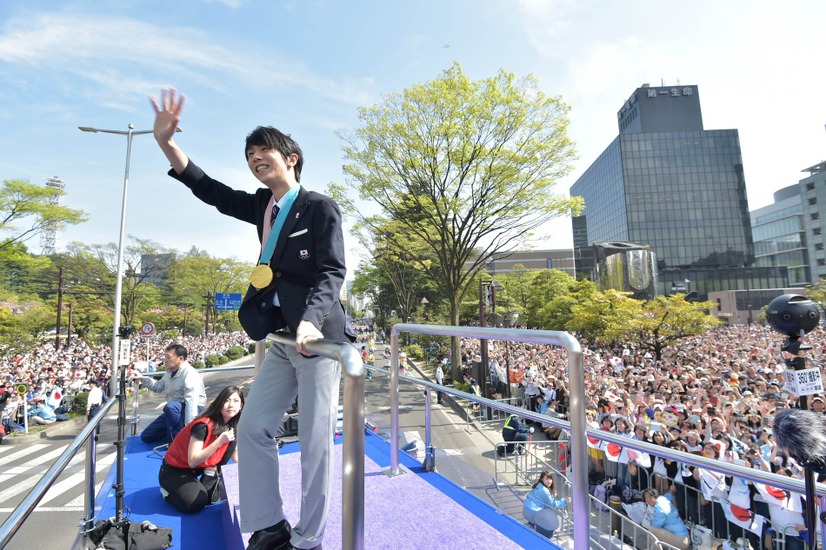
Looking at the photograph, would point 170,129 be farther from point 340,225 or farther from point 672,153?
point 672,153

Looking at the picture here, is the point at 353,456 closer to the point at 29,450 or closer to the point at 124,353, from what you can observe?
the point at 124,353

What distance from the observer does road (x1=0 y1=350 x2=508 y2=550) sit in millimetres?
3809

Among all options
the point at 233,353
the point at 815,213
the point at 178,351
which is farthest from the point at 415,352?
the point at 815,213

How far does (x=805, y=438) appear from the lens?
1.37 meters

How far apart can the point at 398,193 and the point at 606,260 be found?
134 feet

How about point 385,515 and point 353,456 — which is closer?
point 353,456

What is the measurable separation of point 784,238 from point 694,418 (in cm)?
9843

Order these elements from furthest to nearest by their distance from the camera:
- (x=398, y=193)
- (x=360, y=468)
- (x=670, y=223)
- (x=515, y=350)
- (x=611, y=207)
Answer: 1. (x=611, y=207)
2. (x=670, y=223)
3. (x=515, y=350)
4. (x=398, y=193)
5. (x=360, y=468)

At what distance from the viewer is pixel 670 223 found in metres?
71.7

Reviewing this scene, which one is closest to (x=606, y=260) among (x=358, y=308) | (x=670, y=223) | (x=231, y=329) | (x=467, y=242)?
(x=670, y=223)

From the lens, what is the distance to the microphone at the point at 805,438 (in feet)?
Result: 4.42

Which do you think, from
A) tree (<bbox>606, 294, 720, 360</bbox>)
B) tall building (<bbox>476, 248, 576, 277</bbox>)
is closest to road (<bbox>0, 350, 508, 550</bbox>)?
tree (<bbox>606, 294, 720, 360</bbox>)

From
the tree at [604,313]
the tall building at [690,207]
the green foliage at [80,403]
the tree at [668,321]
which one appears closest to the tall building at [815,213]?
the tall building at [690,207]

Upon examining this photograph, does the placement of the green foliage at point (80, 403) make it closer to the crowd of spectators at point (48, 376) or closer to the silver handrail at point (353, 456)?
the crowd of spectators at point (48, 376)
